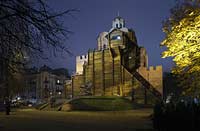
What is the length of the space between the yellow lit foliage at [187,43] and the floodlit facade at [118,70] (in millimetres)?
45930

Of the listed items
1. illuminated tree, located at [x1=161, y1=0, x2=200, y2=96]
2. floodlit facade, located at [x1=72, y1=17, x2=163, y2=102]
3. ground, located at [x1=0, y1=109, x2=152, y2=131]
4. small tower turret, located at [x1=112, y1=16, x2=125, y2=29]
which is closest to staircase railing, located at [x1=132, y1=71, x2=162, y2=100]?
floodlit facade, located at [x1=72, y1=17, x2=163, y2=102]

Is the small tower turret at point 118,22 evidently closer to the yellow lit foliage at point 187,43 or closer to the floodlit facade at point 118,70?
the floodlit facade at point 118,70

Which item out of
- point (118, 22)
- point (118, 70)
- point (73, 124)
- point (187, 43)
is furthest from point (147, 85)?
point (187, 43)

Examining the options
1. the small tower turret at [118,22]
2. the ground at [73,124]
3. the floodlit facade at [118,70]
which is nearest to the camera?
the ground at [73,124]

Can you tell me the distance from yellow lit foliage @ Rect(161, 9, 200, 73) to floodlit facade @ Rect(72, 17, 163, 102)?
45.9 m

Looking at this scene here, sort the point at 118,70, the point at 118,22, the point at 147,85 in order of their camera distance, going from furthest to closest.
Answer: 1. the point at 118,22
2. the point at 118,70
3. the point at 147,85

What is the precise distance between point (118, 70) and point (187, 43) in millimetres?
52103

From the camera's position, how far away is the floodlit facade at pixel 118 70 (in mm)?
64625

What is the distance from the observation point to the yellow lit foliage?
14.5 m

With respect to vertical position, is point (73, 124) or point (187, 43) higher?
point (187, 43)

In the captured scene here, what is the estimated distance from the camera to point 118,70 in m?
67.0

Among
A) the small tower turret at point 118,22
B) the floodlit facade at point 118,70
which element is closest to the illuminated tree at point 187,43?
the floodlit facade at point 118,70

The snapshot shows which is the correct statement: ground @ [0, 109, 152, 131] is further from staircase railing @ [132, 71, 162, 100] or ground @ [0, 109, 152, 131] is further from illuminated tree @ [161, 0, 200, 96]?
staircase railing @ [132, 71, 162, 100]

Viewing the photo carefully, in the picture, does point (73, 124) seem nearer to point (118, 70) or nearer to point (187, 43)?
point (187, 43)
